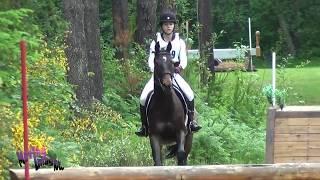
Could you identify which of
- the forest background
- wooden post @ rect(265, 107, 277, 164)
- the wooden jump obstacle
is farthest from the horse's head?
the wooden jump obstacle

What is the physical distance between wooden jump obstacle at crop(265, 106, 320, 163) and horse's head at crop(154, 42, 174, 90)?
2.40 m

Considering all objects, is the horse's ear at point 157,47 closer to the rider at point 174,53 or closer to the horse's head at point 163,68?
the horse's head at point 163,68

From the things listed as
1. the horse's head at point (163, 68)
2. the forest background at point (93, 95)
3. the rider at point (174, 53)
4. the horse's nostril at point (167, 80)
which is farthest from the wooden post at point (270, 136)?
the horse's nostril at point (167, 80)

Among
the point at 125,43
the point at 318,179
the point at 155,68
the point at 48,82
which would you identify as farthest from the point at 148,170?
the point at 125,43

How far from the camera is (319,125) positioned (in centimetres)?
1408

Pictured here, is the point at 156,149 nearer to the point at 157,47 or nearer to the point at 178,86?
the point at 178,86

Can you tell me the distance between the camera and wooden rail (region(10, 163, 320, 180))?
821cm

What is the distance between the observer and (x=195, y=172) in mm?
8414

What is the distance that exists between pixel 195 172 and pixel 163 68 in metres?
3.68

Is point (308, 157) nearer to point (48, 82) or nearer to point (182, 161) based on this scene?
point (182, 161)

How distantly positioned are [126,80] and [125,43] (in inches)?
151

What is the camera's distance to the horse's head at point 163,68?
39.2ft

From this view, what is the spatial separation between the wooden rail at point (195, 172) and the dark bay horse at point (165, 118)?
12.3 feet

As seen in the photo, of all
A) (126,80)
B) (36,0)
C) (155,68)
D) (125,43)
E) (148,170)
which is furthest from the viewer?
(125,43)
